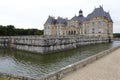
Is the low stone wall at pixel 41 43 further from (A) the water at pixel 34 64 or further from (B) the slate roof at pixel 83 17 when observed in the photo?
(B) the slate roof at pixel 83 17

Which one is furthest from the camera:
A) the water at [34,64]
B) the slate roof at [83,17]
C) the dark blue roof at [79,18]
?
the dark blue roof at [79,18]

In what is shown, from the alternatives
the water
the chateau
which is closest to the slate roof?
the chateau

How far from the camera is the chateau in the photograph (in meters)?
72.9

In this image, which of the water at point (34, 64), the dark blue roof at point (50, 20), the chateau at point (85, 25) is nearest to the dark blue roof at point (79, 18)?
the chateau at point (85, 25)

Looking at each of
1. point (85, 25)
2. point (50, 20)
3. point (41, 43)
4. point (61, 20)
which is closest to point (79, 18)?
point (85, 25)

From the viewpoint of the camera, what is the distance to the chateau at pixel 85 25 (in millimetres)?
72875

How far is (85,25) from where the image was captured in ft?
252

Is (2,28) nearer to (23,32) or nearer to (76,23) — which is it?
(23,32)

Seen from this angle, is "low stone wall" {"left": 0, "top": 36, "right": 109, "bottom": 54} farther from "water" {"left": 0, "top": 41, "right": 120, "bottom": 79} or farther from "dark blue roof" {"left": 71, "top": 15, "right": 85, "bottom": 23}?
"dark blue roof" {"left": 71, "top": 15, "right": 85, "bottom": 23}

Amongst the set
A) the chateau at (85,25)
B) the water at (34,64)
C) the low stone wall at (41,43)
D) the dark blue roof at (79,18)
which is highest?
the dark blue roof at (79,18)

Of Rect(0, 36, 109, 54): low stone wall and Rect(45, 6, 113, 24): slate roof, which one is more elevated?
Rect(45, 6, 113, 24): slate roof

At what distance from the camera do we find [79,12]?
84062mm

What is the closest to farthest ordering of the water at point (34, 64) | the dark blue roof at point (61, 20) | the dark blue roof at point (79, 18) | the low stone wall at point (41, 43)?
the water at point (34, 64) → the low stone wall at point (41, 43) → the dark blue roof at point (79, 18) → the dark blue roof at point (61, 20)

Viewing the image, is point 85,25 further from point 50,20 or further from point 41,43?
point 41,43
